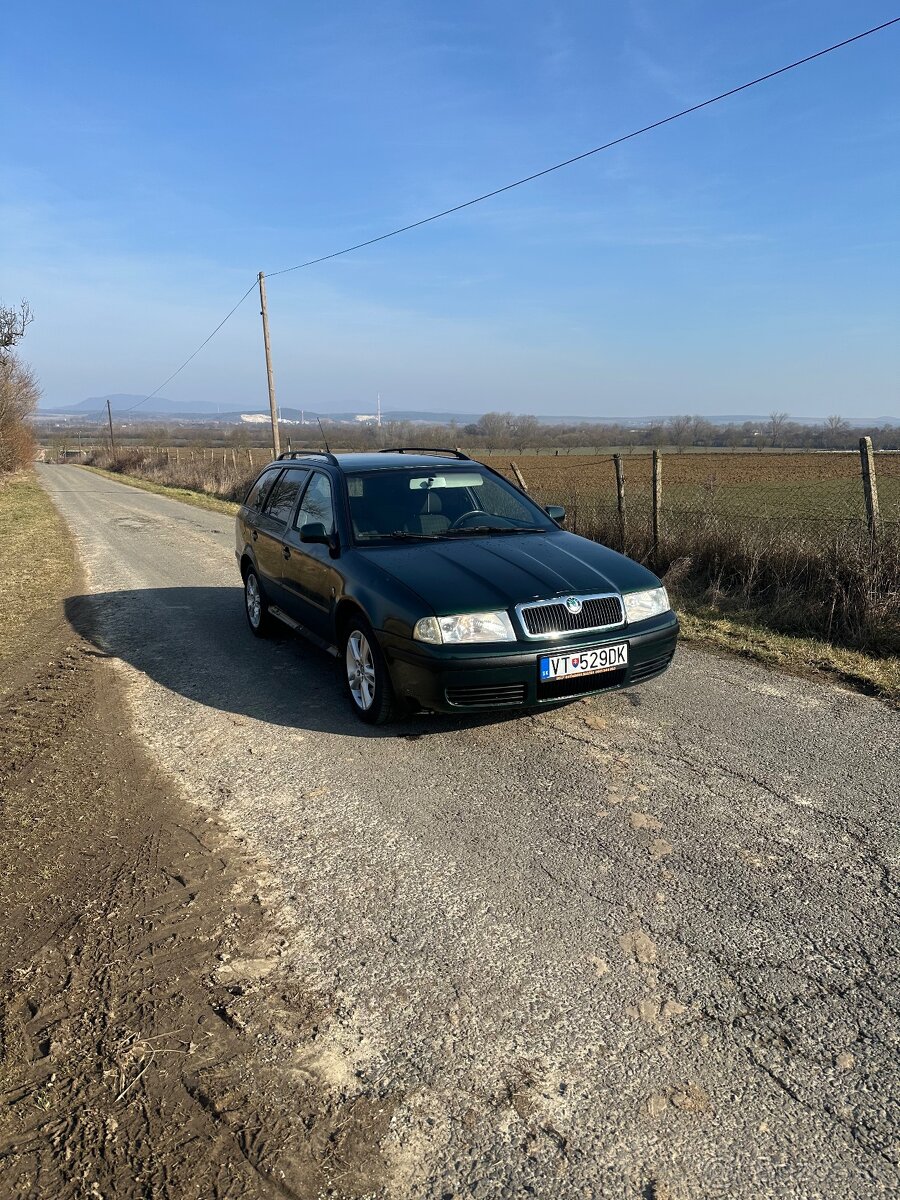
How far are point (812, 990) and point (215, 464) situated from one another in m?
34.6

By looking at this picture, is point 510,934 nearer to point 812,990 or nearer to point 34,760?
point 812,990

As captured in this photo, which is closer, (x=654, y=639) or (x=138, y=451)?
(x=654, y=639)

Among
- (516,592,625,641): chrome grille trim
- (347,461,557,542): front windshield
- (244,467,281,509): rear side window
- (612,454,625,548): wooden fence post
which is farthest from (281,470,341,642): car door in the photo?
(612,454,625,548): wooden fence post

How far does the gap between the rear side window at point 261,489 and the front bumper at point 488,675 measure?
10.7 feet

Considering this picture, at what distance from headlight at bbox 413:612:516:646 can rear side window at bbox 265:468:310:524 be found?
2.58 metres

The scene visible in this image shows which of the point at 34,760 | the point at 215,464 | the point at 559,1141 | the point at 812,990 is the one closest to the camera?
the point at 559,1141

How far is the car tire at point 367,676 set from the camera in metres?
4.52

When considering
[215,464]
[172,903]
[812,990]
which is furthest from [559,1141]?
[215,464]

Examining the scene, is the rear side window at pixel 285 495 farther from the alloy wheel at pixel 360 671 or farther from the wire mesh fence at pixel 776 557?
the wire mesh fence at pixel 776 557

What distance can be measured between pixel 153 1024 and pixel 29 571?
10.1m

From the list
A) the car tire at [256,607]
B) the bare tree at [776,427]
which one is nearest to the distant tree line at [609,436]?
the bare tree at [776,427]

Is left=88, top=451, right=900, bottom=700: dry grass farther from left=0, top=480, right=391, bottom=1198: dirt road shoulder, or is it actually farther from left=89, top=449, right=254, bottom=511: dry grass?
left=89, top=449, right=254, bottom=511: dry grass

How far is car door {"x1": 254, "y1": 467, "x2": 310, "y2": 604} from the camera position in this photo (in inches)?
249

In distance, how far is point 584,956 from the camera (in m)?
2.65
